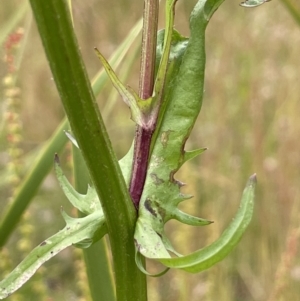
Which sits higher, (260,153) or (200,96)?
(200,96)

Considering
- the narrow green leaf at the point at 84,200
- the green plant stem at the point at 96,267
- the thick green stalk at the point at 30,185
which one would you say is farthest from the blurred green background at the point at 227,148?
the narrow green leaf at the point at 84,200

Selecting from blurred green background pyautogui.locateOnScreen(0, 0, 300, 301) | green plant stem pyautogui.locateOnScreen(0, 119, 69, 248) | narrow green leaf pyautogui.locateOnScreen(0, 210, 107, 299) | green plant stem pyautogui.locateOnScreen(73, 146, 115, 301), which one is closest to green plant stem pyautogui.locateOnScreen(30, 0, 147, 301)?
narrow green leaf pyautogui.locateOnScreen(0, 210, 107, 299)

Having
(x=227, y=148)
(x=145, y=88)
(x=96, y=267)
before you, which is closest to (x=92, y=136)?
(x=145, y=88)

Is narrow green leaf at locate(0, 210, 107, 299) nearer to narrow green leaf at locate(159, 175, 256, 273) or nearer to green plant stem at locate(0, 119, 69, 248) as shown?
narrow green leaf at locate(159, 175, 256, 273)

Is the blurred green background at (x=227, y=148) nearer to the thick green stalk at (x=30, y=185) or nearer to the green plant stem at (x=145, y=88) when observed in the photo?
the thick green stalk at (x=30, y=185)

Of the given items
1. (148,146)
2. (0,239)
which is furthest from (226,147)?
(148,146)

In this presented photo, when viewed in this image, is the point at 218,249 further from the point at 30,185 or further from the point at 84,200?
the point at 30,185

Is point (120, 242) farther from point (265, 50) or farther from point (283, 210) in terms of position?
point (265, 50)
